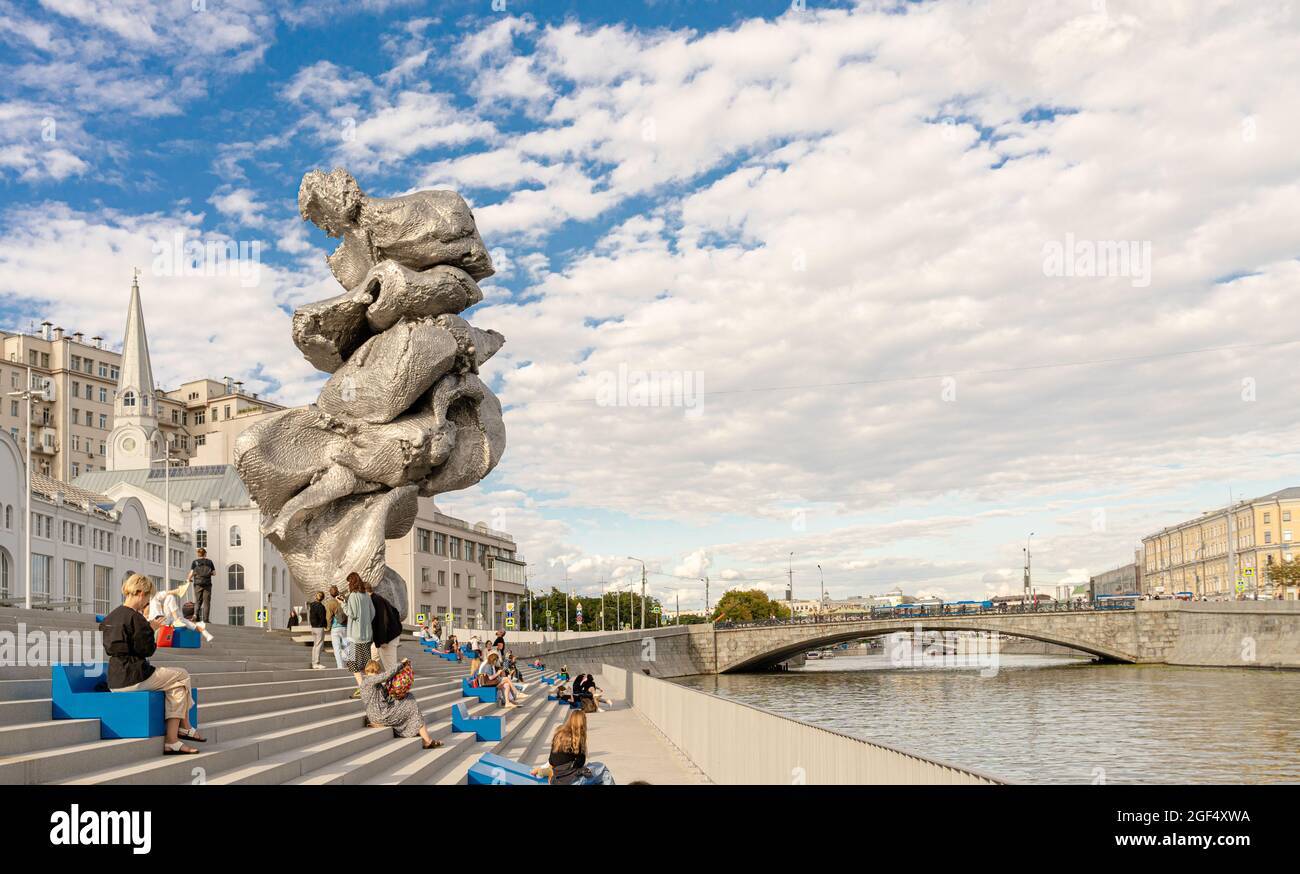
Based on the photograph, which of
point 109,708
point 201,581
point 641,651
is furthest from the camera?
point 641,651

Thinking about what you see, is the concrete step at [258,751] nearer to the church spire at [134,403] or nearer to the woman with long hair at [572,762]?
the woman with long hair at [572,762]

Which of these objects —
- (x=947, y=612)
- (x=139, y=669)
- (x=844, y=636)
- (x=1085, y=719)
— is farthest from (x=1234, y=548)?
(x=139, y=669)

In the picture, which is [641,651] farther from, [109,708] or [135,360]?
[109,708]

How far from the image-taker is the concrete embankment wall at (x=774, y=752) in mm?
6738

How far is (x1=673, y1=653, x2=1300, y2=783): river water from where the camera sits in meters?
23.2

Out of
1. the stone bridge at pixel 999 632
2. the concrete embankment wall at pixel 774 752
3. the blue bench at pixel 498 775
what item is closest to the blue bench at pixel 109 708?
the blue bench at pixel 498 775

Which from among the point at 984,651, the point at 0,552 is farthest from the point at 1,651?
the point at 984,651

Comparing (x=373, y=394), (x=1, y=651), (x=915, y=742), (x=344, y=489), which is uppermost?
(x=373, y=394)

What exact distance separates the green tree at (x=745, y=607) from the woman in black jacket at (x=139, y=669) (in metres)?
119

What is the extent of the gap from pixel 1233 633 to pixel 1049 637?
10189mm

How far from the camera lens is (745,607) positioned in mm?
129125
